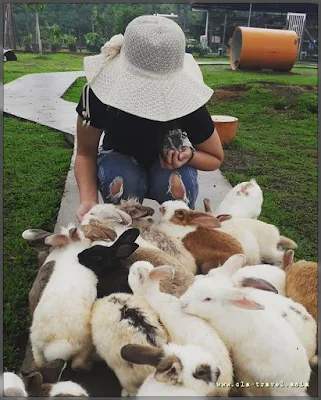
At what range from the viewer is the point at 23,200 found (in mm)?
4086

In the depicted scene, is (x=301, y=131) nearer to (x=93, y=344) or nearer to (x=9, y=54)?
(x=93, y=344)

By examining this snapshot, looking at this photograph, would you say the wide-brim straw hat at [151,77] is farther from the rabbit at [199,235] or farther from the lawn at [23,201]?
the lawn at [23,201]

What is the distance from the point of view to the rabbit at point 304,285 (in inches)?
82.4

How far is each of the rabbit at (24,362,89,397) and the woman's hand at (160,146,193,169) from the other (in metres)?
1.39

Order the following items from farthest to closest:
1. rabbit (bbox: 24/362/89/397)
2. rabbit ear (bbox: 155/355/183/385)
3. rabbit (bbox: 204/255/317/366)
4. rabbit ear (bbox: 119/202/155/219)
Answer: rabbit ear (bbox: 119/202/155/219), rabbit (bbox: 204/255/317/366), rabbit (bbox: 24/362/89/397), rabbit ear (bbox: 155/355/183/385)

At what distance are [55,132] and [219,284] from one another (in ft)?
17.1

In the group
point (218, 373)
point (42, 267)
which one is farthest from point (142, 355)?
point (42, 267)

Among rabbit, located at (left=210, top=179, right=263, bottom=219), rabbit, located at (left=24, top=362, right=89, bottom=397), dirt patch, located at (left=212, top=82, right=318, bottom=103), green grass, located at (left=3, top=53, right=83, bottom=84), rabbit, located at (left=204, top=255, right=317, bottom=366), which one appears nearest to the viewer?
rabbit, located at (left=24, top=362, right=89, bottom=397)

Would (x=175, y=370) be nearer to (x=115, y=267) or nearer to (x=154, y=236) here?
(x=115, y=267)

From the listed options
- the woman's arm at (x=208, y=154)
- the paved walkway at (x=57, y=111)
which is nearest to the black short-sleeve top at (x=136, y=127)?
the woman's arm at (x=208, y=154)

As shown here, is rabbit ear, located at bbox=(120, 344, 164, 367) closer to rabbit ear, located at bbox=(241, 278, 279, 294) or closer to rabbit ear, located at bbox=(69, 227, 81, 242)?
rabbit ear, located at bbox=(241, 278, 279, 294)

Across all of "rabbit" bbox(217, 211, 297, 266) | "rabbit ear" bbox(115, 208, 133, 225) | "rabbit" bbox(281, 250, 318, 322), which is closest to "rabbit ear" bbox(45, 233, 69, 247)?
"rabbit ear" bbox(115, 208, 133, 225)

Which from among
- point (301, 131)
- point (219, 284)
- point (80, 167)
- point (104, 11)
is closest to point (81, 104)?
point (80, 167)

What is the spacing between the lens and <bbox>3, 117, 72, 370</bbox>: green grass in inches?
95.7
